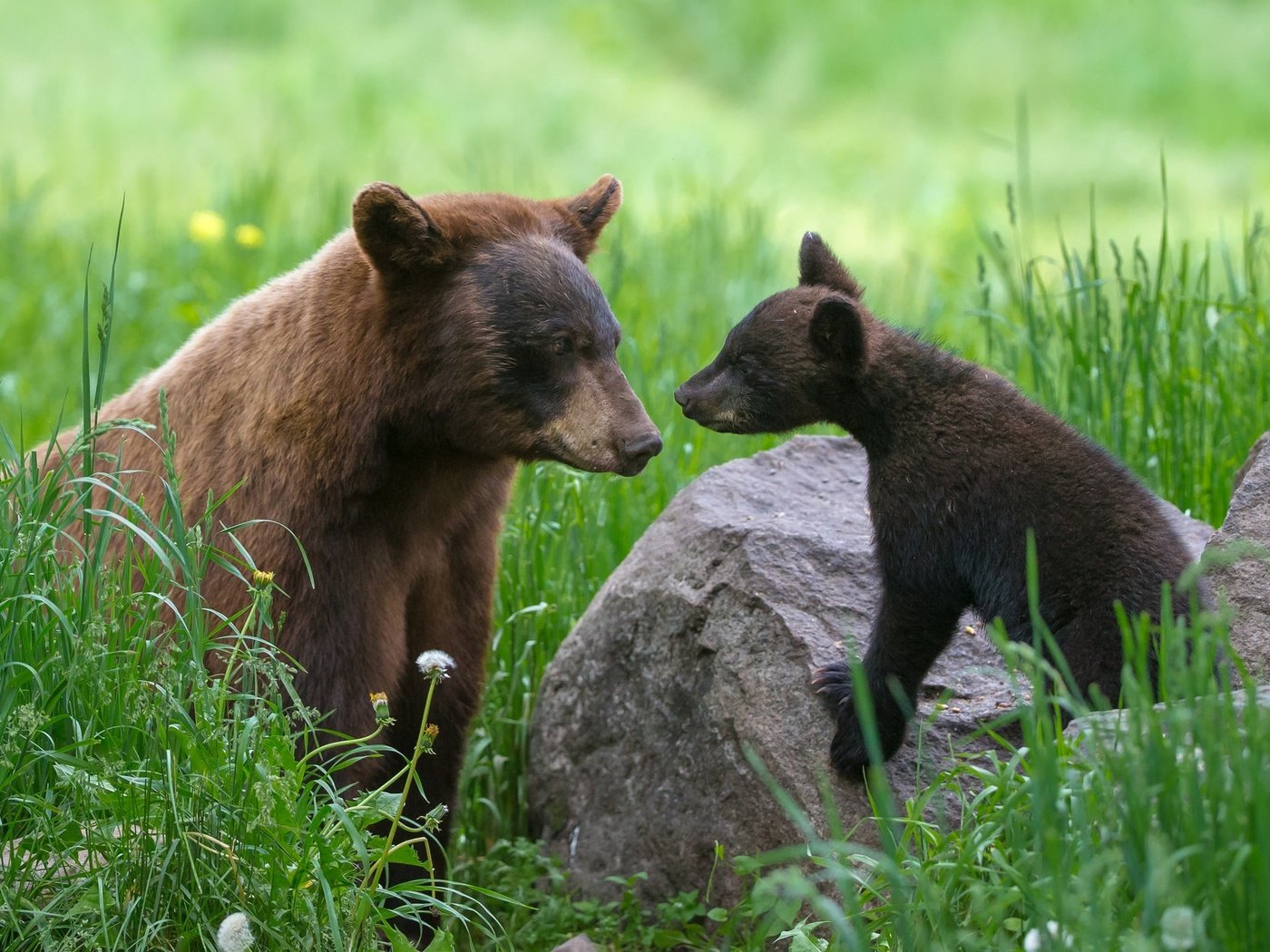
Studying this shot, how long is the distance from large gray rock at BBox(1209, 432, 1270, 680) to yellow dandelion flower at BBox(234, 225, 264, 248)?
19.4 feet

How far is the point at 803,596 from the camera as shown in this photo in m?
3.93

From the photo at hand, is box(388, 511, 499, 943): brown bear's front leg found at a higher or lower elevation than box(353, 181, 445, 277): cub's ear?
lower

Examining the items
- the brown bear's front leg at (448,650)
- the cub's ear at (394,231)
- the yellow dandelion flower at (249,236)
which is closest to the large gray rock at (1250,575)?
the brown bear's front leg at (448,650)

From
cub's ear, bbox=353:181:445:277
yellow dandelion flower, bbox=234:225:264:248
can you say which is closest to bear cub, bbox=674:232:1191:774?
cub's ear, bbox=353:181:445:277

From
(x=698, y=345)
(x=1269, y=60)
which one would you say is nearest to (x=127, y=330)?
(x=698, y=345)

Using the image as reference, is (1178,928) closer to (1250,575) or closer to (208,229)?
(1250,575)

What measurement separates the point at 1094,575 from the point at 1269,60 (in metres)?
15.1

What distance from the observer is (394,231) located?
3590mm

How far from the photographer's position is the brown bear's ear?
155 inches

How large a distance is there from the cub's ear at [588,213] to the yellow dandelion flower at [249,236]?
4.52 meters

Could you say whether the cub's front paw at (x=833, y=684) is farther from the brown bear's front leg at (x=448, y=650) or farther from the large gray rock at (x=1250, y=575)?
the brown bear's front leg at (x=448, y=650)

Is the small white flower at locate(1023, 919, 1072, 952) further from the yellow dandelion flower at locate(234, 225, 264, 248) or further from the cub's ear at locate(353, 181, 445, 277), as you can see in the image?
the yellow dandelion flower at locate(234, 225, 264, 248)

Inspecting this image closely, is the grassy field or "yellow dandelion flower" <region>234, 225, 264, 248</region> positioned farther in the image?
"yellow dandelion flower" <region>234, 225, 264, 248</region>

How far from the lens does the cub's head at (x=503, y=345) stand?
11.9ft
